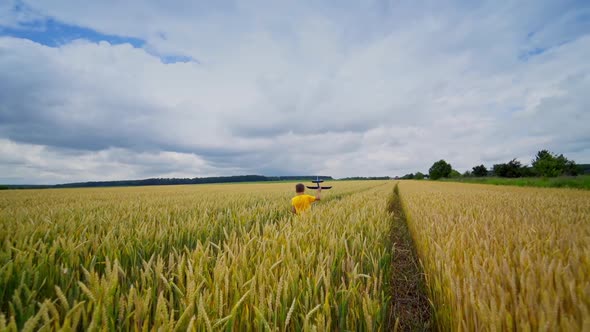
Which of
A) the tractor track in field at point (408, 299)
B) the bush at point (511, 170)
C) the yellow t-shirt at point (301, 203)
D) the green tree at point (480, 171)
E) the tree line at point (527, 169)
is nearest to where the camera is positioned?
the tractor track in field at point (408, 299)

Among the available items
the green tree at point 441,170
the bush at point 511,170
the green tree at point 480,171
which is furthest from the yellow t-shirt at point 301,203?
the green tree at point 480,171

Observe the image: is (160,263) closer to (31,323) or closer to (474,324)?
(31,323)

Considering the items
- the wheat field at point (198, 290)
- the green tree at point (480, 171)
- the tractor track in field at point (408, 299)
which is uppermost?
the green tree at point (480, 171)

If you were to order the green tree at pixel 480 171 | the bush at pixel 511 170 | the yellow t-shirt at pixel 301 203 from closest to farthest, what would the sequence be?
1. the yellow t-shirt at pixel 301 203
2. the bush at pixel 511 170
3. the green tree at pixel 480 171

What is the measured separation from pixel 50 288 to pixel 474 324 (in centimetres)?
281

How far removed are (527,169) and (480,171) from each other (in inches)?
1337

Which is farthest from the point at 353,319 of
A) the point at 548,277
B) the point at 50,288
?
the point at 50,288

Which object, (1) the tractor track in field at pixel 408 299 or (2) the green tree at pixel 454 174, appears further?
(2) the green tree at pixel 454 174

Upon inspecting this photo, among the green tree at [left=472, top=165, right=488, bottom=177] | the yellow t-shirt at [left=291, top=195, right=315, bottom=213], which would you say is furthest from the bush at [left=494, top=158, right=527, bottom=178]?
the yellow t-shirt at [left=291, top=195, right=315, bottom=213]

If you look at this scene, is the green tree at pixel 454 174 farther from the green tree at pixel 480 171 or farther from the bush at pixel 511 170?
the bush at pixel 511 170

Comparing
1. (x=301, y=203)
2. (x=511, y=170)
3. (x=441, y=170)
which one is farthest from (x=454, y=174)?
(x=301, y=203)

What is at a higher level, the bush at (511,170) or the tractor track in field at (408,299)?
the bush at (511,170)

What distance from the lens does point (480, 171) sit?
287 feet

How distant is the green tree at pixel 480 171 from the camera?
8625 centimetres
